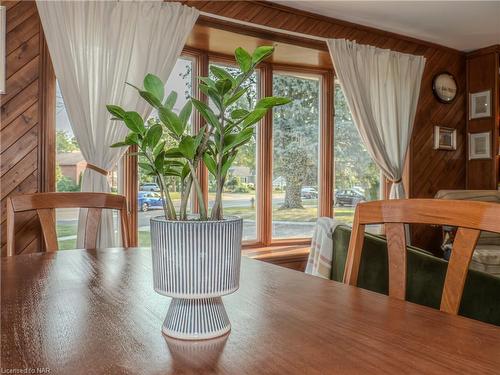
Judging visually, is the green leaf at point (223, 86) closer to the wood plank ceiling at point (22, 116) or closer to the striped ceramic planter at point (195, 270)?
the striped ceramic planter at point (195, 270)

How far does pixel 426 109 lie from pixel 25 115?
3.66 meters

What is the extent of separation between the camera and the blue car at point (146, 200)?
305 cm

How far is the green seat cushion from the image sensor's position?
51.5 inches

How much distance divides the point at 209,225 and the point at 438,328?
1.44 ft

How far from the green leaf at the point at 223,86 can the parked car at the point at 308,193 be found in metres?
3.30

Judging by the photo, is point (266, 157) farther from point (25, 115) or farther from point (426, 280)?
point (426, 280)

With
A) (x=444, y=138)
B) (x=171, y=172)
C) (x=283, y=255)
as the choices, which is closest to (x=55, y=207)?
(x=171, y=172)

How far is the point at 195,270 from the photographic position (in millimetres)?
625

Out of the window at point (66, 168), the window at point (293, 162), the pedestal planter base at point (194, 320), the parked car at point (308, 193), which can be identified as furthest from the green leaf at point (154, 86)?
the parked car at point (308, 193)

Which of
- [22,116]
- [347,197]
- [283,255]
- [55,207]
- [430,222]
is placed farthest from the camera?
[347,197]

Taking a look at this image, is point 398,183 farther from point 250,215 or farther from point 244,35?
point 244,35

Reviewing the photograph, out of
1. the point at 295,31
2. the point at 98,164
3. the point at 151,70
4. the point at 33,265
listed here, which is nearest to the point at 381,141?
the point at 295,31

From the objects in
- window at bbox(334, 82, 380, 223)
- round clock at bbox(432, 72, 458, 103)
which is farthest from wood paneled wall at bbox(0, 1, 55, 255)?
round clock at bbox(432, 72, 458, 103)

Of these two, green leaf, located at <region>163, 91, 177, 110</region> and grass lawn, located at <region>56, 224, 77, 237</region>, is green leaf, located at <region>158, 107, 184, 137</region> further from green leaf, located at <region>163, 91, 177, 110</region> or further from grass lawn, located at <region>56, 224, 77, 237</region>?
grass lawn, located at <region>56, 224, 77, 237</region>
